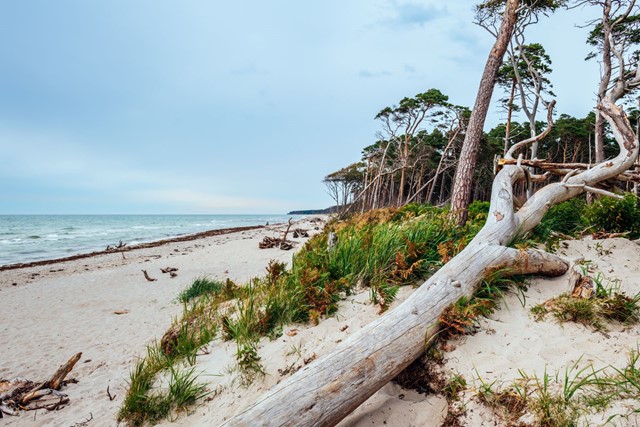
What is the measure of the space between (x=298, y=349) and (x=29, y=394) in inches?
130

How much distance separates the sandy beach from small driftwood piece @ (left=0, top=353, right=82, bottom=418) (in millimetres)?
112

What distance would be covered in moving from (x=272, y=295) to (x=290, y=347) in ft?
2.78

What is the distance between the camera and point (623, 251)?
15.3 ft

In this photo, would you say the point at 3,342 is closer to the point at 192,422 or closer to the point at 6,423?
the point at 6,423

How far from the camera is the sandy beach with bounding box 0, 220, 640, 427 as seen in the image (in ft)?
8.20

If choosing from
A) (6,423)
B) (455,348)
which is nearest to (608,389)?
(455,348)

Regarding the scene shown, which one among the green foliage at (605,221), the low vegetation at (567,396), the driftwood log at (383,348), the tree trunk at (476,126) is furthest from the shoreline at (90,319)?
the green foliage at (605,221)

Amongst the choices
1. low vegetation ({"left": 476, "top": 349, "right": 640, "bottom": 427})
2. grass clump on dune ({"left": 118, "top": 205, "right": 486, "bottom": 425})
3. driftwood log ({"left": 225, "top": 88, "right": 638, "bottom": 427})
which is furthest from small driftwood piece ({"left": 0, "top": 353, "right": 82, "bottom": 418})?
low vegetation ({"left": 476, "top": 349, "right": 640, "bottom": 427})

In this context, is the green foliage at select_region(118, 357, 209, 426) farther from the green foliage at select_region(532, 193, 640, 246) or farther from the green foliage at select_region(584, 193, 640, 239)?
the green foliage at select_region(584, 193, 640, 239)

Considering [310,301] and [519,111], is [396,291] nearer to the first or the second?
[310,301]

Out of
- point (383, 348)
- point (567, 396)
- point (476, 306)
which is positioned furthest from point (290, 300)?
point (567, 396)

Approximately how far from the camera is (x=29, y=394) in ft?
12.4

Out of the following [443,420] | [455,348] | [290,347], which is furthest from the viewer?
[290,347]

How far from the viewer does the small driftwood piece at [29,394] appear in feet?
11.9
